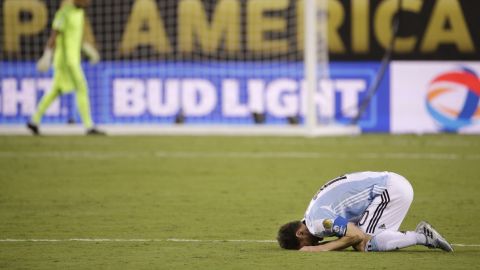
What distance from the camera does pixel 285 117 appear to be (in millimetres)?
22766

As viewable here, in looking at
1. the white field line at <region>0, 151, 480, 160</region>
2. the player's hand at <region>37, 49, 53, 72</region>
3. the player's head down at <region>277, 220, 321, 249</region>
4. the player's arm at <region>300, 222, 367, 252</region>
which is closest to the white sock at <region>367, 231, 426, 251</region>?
the player's arm at <region>300, 222, 367, 252</region>

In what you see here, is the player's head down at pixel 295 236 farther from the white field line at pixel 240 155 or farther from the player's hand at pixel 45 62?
the player's hand at pixel 45 62

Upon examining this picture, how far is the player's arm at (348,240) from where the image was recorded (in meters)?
9.77

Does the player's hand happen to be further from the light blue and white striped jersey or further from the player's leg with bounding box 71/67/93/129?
the light blue and white striped jersey

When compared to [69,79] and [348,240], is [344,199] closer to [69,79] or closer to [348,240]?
[348,240]

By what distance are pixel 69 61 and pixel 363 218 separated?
1258 centimetres

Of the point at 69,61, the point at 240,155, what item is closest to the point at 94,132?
the point at 69,61

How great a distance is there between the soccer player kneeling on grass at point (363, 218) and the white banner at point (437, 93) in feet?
40.5

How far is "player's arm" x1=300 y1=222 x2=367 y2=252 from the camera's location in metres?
9.77

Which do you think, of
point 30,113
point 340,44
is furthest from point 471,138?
point 30,113

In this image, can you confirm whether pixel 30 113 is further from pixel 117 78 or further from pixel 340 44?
→ pixel 340 44

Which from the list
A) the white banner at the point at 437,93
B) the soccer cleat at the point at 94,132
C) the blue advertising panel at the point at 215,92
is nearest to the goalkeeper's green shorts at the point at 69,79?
the soccer cleat at the point at 94,132

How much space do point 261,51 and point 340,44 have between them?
1.41m

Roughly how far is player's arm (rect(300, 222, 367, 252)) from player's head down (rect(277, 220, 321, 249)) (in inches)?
2.8
